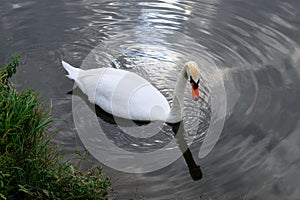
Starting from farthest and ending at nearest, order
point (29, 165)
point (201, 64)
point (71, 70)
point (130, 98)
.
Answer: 1. point (201, 64)
2. point (71, 70)
3. point (130, 98)
4. point (29, 165)

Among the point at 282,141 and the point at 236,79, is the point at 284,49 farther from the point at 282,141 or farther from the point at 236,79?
the point at 282,141

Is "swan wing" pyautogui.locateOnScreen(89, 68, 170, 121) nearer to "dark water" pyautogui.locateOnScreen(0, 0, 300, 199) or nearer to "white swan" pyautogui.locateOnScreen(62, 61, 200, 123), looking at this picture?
"white swan" pyautogui.locateOnScreen(62, 61, 200, 123)

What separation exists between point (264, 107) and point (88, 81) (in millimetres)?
2341

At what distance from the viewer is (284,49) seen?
26.2 feet

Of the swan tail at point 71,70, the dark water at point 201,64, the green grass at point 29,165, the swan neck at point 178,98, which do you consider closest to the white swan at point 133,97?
the swan neck at point 178,98

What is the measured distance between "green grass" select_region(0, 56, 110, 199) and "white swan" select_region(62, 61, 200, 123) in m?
1.92

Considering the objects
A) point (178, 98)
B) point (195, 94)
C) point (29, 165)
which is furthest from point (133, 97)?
point (29, 165)

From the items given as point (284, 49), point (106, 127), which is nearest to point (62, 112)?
point (106, 127)

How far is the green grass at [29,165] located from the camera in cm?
444

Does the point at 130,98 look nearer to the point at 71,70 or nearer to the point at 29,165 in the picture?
the point at 71,70

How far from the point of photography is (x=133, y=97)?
6.60 meters

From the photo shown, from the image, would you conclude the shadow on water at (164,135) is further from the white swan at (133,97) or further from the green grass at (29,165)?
the green grass at (29,165)

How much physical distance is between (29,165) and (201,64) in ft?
12.4

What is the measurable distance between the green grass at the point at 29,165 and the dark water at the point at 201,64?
942 mm
